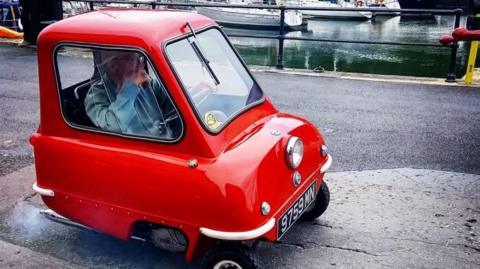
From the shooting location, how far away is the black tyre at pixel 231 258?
3.23m

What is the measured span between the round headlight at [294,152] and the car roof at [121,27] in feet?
3.54

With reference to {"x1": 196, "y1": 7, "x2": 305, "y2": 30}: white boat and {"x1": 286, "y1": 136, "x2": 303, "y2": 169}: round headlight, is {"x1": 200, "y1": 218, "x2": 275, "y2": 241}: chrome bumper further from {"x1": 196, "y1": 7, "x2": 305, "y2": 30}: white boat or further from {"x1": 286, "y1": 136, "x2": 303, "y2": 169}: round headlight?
{"x1": 196, "y1": 7, "x2": 305, "y2": 30}: white boat

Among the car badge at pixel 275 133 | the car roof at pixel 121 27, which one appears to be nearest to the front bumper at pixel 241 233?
the car badge at pixel 275 133

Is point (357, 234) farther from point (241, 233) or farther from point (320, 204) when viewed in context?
point (241, 233)

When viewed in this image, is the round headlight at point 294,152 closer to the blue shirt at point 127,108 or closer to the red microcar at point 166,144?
the red microcar at point 166,144

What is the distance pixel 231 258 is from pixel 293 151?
0.81 metres

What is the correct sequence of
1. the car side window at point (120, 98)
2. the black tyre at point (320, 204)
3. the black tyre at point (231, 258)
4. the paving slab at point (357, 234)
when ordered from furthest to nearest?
the black tyre at point (320, 204)
the paving slab at point (357, 234)
the car side window at point (120, 98)
the black tyre at point (231, 258)

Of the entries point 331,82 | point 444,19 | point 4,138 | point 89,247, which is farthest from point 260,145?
point 444,19

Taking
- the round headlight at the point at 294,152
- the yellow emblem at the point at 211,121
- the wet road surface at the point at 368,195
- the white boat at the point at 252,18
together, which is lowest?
the white boat at the point at 252,18

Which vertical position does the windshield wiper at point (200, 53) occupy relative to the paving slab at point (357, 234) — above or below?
above

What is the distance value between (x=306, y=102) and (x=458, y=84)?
2.93 metres

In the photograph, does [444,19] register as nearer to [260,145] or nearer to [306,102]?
[306,102]

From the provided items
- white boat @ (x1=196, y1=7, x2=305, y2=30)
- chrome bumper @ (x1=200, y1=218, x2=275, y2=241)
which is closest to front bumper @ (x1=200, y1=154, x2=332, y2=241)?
chrome bumper @ (x1=200, y1=218, x2=275, y2=241)

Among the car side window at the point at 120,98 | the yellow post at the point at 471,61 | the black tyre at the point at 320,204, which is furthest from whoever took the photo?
the yellow post at the point at 471,61
